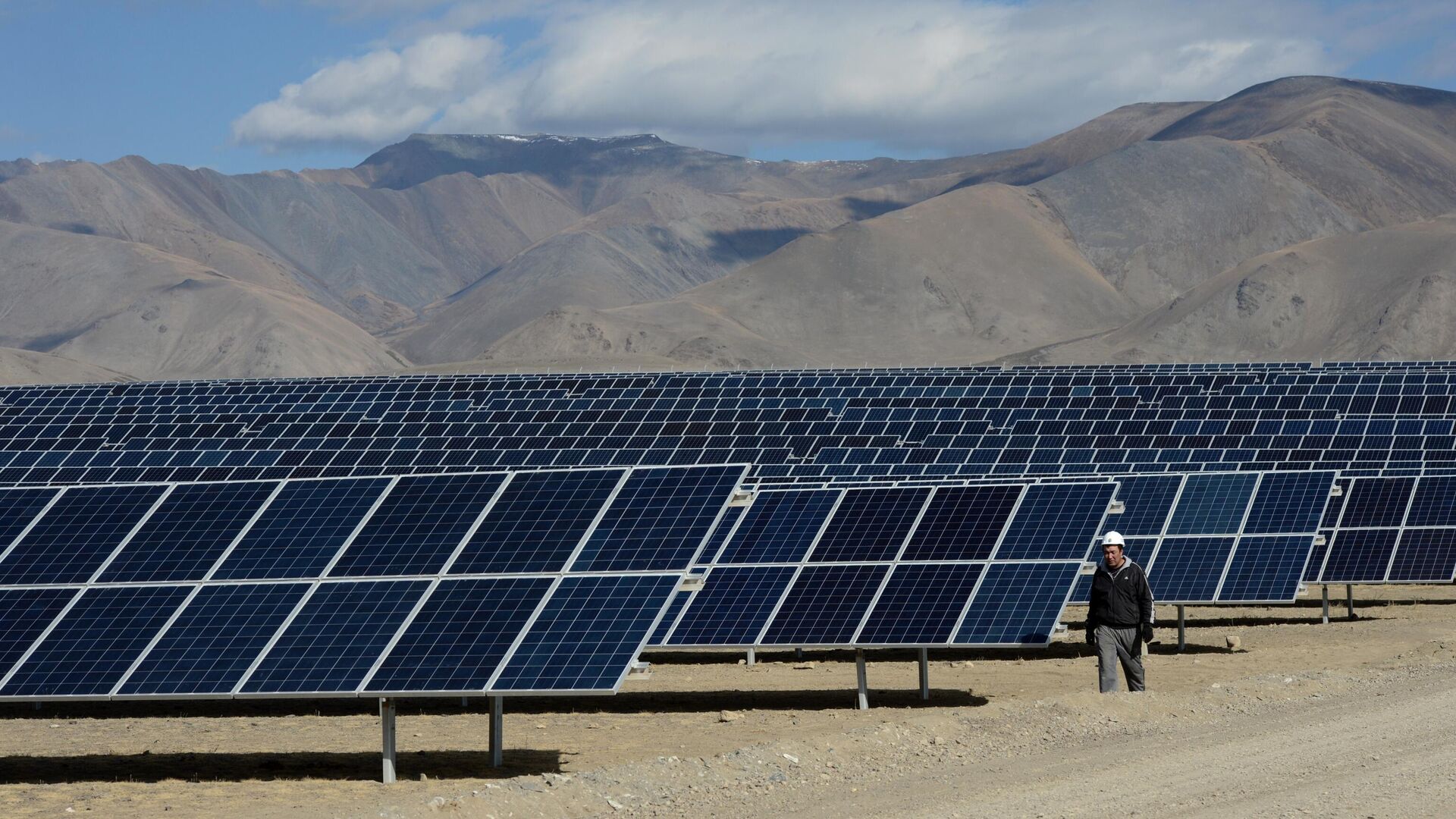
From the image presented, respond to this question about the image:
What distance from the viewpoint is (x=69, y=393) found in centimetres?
5197

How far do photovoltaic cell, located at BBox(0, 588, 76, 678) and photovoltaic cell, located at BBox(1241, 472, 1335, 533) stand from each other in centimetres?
1567

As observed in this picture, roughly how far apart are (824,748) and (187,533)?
217 inches

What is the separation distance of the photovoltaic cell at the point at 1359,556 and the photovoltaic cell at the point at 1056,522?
7932 millimetres

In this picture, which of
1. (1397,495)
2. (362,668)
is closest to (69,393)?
(1397,495)

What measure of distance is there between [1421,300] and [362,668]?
122 m

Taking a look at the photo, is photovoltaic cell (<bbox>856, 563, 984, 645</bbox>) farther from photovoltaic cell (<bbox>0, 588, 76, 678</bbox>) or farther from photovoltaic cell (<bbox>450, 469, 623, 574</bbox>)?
photovoltaic cell (<bbox>0, 588, 76, 678</bbox>)

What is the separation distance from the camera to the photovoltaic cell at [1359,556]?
25781 mm

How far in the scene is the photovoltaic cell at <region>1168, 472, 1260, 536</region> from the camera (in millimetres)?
24094

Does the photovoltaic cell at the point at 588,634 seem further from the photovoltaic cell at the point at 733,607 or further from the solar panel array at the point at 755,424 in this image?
the solar panel array at the point at 755,424

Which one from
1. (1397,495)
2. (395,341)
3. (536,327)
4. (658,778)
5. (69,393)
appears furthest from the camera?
(395,341)

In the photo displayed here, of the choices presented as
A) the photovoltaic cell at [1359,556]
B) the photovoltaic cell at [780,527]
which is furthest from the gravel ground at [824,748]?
the photovoltaic cell at [1359,556]

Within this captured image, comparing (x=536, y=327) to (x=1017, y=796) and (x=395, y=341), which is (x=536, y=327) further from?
(x=1017, y=796)

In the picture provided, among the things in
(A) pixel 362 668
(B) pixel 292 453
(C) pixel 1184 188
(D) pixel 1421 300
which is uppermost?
(C) pixel 1184 188

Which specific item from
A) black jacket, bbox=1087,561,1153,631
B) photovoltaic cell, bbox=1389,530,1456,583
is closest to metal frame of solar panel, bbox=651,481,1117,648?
black jacket, bbox=1087,561,1153,631
